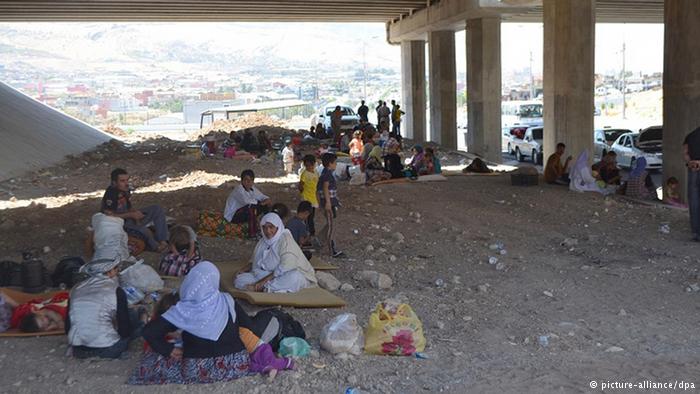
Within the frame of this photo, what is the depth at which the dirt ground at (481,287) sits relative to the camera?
19.8 ft

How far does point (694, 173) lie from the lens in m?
10.4

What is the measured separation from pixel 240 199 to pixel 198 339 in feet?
17.1

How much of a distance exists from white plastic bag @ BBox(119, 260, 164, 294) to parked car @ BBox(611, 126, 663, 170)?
18.5 metres

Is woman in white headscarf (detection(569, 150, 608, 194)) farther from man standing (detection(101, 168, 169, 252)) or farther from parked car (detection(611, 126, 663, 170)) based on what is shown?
man standing (detection(101, 168, 169, 252))

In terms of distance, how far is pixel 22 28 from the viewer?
154 meters

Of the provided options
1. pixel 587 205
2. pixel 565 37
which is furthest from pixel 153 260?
pixel 565 37

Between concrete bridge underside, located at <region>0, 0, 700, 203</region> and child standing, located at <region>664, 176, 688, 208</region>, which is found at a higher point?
concrete bridge underside, located at <region>0, 0, 700, 203</region>

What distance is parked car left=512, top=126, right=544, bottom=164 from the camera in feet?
90.8

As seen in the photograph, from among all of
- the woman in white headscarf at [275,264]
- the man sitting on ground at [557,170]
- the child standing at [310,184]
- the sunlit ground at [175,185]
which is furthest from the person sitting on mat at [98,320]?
the man sitting on ground at [557,170]

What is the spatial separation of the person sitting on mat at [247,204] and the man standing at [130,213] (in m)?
1.09

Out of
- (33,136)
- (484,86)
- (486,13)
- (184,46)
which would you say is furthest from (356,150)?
(184,46)

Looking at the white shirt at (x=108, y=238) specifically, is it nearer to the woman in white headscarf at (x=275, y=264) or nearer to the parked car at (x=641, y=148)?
the woman in white headscarf at (x=275, y=264)

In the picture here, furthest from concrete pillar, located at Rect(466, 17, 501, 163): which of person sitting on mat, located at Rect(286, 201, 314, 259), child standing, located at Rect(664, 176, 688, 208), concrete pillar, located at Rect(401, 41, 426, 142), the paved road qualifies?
person sitting on mat, located at Rect(286, 201, 314, 259)

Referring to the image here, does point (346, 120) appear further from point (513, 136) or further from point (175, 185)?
point (175, 185)
